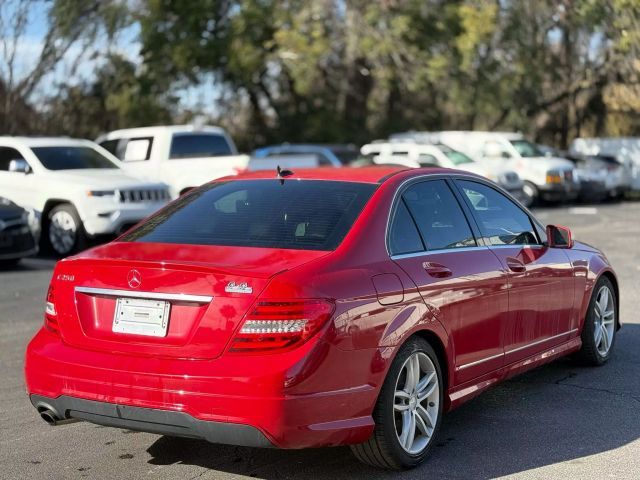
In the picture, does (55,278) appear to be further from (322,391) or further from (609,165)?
(609,165)

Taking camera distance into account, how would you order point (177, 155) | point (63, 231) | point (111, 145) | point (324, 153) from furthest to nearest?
1. point (324, 153)
2. point (111, 145)
3. point (177, 155)
4. point (63, 231)

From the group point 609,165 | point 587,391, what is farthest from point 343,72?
point 587,391

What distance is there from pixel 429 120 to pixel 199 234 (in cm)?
3265

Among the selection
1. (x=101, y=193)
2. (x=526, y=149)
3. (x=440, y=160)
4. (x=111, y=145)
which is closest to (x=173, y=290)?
(x=101, y=193)

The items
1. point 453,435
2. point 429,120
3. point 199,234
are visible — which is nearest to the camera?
point 199,234

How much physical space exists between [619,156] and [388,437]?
28.5m

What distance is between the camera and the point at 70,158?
53.0ft

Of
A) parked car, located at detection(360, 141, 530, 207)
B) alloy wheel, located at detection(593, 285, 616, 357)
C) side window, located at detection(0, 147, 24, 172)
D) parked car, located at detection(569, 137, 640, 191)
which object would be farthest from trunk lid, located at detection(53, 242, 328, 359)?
parked car, located at detection(569, 137, 640, 191)

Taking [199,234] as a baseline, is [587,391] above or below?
below

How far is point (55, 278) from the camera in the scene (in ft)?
16.6

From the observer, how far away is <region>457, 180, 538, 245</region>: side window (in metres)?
6.05

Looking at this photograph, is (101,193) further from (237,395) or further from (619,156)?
(619,156)

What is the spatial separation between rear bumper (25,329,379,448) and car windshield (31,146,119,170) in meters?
11.6

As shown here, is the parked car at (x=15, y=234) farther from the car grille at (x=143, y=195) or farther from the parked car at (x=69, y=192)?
the car grille at (x=143, y=195)
